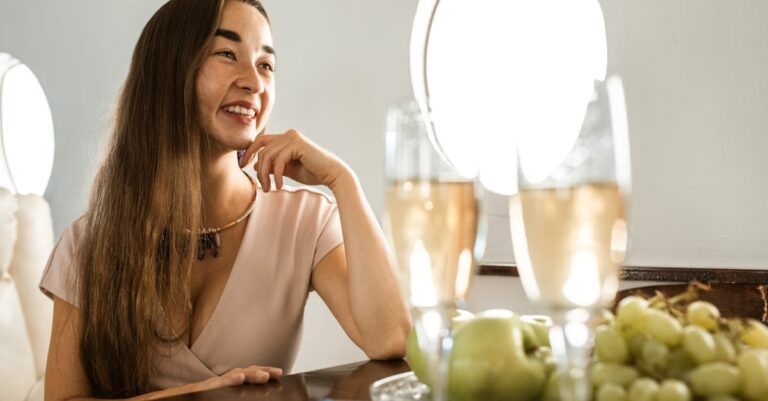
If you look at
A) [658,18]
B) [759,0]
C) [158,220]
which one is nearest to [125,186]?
[158,220]

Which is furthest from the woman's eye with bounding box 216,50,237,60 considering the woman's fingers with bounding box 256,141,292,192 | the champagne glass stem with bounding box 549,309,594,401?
the champagne glass stem with bounding box 549,309,594,401

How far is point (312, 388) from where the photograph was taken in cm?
95

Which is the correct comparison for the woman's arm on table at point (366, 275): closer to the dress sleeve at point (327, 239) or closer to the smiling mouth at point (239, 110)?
the dress sleeve at point (327, 239)

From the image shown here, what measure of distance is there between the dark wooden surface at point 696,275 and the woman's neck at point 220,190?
3.13 ft

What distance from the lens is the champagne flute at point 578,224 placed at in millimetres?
549

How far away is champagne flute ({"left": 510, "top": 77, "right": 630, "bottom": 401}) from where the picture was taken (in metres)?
0.55

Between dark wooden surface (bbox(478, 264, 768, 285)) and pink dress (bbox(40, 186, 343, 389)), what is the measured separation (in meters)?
0.82

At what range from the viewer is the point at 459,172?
637 millimetres

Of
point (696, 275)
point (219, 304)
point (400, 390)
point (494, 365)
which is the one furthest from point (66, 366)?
point (696, 275)

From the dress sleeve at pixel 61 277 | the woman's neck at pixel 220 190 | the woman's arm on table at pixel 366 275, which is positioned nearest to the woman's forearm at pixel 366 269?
the woman's arm on table at pixel 366 275

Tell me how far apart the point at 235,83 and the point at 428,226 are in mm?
997

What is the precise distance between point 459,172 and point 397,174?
5cm

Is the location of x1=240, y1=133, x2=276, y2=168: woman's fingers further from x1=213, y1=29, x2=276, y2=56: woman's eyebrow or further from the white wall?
the white wall

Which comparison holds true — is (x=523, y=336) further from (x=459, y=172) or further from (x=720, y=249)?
(x=720, y=249)
